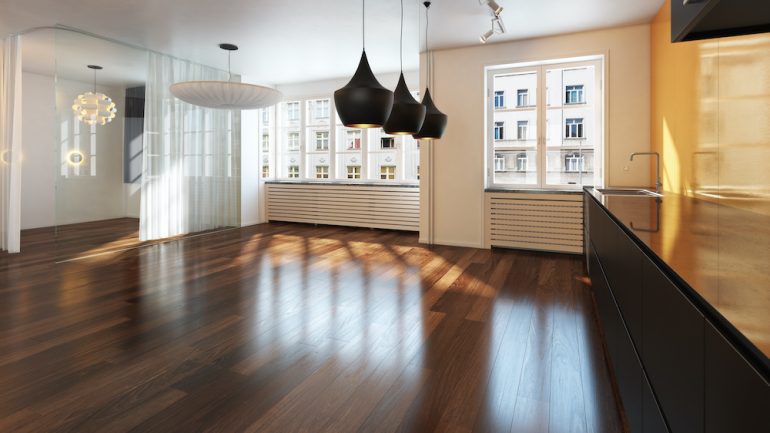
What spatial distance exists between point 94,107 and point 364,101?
4666 mm

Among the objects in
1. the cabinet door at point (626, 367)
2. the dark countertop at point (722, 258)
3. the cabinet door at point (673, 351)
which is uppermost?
the dark countertop at point (722, 258)

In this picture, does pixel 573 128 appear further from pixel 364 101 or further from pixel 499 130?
pixel 364 101

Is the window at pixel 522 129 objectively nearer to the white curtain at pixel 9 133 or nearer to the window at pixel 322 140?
the window at pixel 322 140

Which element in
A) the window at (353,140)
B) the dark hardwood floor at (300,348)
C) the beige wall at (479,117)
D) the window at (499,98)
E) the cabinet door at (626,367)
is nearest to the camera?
the cabinet door at (626,367)

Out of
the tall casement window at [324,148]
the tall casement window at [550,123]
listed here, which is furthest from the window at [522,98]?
the tall casement window at [324,148]

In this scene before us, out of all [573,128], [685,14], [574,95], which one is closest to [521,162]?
[573,128]

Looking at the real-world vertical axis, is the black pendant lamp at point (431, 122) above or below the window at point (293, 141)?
below

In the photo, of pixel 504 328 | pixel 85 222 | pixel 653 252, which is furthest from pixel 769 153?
pixel 85 222

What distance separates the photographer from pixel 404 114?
9.83 ft

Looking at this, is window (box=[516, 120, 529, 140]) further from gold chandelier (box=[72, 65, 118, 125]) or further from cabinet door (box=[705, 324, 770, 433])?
cabinet door (box=[705, 324, 770, 433])

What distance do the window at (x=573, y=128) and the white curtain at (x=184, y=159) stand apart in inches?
212

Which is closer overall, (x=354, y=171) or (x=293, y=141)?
(x=354, y=171)

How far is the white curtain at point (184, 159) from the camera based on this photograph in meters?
6.20

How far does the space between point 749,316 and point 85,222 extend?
629 centimetres
